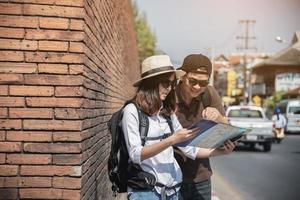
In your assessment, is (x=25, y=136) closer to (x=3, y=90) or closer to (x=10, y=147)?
(x=10, y=147)

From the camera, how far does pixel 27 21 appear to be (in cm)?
375

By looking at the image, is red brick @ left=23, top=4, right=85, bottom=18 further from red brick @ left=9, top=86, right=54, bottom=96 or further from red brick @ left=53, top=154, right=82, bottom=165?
red brick @ left=53, top=154, right=82, bottom=165

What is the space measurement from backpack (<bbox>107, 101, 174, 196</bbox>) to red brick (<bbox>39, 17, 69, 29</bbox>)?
72 centimetres

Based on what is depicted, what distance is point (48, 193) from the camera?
3.73 meters

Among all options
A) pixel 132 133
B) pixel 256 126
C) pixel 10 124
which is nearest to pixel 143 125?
pixel 132 133

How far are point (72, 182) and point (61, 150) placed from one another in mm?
223

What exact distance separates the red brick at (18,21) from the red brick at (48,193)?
108 centimetres

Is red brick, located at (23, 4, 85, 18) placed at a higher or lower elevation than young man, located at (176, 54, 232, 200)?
higher

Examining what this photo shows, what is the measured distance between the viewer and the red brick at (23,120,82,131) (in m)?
3.72

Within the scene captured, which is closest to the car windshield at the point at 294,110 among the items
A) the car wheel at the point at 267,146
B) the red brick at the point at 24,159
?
the car wheel at the point at 267,146

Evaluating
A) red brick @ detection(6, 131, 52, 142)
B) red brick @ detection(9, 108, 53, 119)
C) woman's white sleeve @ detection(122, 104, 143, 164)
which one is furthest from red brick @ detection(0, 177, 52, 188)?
woman's white sleeve @ detection(122, 104, 143, 164)

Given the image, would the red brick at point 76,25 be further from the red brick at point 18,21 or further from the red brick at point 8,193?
the red brick at point 8,193

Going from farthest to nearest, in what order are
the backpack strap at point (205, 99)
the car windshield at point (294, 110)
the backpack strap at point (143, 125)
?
the car windshield at point (294, 110) < the backpack strap at point (205, 99) < the backpack strap at point (143, 125)

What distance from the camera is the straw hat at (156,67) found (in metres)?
3.66
